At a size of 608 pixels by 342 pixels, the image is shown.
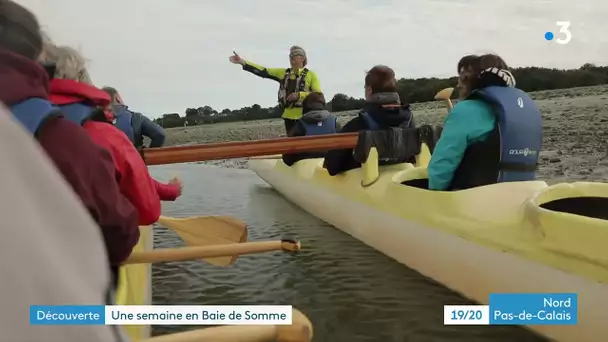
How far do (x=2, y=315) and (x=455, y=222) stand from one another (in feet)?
5.27

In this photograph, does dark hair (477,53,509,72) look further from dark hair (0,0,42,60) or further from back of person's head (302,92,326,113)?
back of person's head (302,92,326,113)

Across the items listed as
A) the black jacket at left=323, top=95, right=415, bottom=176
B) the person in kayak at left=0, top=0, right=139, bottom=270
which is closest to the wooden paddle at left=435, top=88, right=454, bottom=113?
the black jacket at left=323, top=95, right=415, bottom=176

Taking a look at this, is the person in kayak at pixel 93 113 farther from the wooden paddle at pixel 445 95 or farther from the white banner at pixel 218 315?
the wooden paddle at pixel 445 95

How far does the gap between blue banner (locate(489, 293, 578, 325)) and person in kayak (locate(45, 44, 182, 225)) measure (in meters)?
0.83

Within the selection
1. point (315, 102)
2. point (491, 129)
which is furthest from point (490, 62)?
point (315, 102)

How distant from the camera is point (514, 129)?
176 cm

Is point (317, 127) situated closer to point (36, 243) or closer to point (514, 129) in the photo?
point (514, 129)

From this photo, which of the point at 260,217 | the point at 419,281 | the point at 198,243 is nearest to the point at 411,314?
the point at 419,281

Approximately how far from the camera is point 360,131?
250 centimetres

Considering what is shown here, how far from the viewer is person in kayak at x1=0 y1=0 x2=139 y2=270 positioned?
28.4 inches

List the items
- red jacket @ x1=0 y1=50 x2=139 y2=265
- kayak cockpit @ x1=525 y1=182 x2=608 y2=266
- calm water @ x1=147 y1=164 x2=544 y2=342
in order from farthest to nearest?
calm water @ x1=147 y1=164 x2=544 y2=342, kayak cockpit @ x1=525 y1=182 x2=608 y2=266, red jacket @ x1=0 y1=50 x2=139 y2=265

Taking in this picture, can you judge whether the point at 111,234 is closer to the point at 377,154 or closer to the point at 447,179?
the point at 447,179

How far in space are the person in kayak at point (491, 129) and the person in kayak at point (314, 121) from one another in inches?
66.4

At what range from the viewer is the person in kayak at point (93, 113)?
3.57 ft
